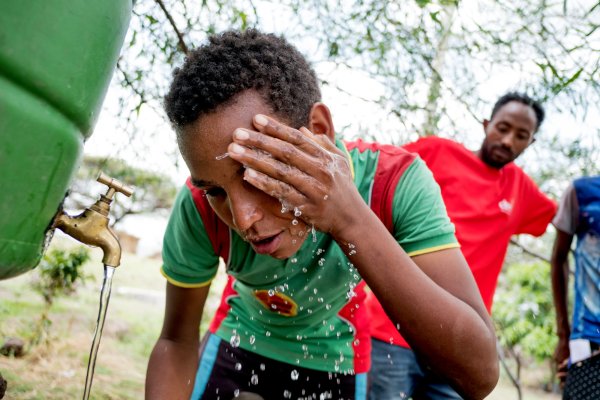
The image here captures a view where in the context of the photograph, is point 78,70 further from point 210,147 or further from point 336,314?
point 336,314

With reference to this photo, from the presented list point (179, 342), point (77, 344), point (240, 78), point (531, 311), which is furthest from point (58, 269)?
point (531, 311)

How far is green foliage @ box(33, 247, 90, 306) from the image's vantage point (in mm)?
4355

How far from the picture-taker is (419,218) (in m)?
1.77

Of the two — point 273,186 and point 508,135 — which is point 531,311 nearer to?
point 508,135

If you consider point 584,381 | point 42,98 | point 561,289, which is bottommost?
point 584,381

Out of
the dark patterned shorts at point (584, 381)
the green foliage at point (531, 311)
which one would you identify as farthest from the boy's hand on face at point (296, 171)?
the green foliage at point (531, 311)

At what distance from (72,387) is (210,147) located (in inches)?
88.2

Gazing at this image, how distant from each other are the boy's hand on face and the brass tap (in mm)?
321

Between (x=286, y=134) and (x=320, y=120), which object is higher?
(x=320, y=120)

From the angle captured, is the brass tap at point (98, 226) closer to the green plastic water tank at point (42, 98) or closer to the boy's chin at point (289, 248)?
the green plastic water tank at point (42, 98)

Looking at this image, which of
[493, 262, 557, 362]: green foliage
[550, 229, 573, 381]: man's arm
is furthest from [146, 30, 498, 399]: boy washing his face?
[493, 262, 557, 362]: green foliage

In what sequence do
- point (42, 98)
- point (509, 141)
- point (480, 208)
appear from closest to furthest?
1. point (42, 98)
2. point (480, 208)
3. point (509, 141)

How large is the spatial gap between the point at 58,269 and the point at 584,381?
360cm

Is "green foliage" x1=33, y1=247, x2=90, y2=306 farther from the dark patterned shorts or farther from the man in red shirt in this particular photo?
the dark patterned shorts
